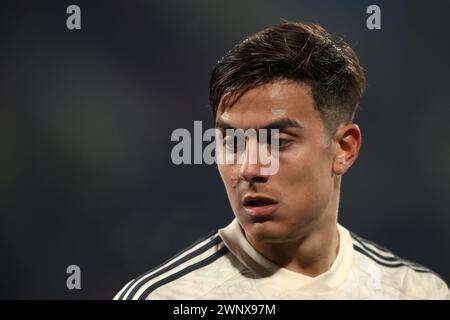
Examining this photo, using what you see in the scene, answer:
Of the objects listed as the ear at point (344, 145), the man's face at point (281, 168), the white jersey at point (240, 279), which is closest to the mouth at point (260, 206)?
the man's face at point (281, 168)

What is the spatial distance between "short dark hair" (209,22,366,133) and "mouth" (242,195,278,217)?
306 mm

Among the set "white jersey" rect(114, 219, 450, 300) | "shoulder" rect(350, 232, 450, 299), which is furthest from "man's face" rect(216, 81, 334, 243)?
"shoulder" rect(350, 232, 450, 299)

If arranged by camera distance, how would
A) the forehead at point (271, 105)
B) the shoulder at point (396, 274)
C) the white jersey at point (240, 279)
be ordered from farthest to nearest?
the shoulder at point (396, 274) < the white jersey at point (240, 279) < the forehead at point (271, 105)

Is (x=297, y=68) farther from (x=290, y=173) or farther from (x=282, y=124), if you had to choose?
(x=290, y=173)

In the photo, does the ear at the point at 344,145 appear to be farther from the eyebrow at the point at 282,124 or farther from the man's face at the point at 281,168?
the eyebrow at the point at 282,124

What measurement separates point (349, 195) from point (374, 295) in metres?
0.49

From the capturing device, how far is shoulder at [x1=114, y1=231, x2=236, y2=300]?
1.93m

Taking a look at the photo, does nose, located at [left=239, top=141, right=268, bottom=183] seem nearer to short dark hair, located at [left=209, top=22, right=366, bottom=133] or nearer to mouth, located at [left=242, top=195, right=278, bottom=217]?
mouth, located at [left=242, top=195, right=278, bottom=217]

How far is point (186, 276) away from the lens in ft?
6.51

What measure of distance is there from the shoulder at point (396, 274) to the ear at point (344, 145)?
384mm

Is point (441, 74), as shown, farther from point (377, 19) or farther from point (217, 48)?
point (217, 48)

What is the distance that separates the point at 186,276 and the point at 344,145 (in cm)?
67

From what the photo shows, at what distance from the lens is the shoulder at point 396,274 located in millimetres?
2172

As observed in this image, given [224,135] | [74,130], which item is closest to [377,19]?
[224,135]
